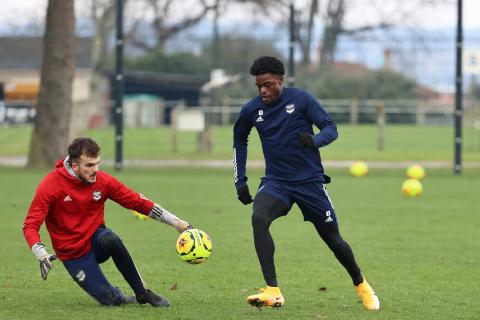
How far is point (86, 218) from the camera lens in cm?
799

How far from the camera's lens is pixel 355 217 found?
1484 centimetres

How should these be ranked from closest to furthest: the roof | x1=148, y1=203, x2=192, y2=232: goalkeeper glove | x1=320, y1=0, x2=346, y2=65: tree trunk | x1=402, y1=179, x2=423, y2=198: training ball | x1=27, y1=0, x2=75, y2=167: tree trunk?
x1=148, y1=203, x2=192, y2=232: goalkeeper glove, x1=402, y1=179, x2=423, y2=198: training ball, x1=27, y1=0, x2=75, y2=167: tree trunk, x1=320, y1=0, x2=346, y2=65: tree trunk, the roof

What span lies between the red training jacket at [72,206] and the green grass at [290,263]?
0.53 metres

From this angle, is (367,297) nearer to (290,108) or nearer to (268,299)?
(268,299)

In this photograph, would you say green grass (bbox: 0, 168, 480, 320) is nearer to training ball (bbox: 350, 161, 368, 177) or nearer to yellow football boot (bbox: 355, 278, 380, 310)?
yellow football boot (bbox: 355, 278, 380, 310)

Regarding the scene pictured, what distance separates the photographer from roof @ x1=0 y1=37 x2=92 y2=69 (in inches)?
1346

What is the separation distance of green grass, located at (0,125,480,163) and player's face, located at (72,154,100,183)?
16.0m

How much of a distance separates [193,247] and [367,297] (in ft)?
4.74

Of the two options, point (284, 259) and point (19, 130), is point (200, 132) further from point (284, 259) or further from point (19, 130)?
point (284, 259)

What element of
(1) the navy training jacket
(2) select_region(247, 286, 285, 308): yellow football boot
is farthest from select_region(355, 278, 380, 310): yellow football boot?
(1) the navy training jacket

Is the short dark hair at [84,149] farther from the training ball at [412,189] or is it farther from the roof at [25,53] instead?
the roof at [25,53]

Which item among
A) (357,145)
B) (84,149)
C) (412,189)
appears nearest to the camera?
(84,149)

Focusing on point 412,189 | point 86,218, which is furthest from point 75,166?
point 412,189

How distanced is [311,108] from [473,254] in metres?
3.91
